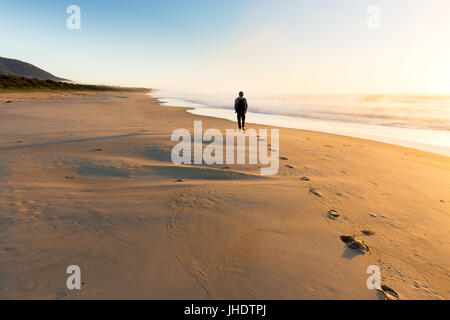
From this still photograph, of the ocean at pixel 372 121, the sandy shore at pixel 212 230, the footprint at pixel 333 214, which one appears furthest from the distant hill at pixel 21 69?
the footprint at pixel 333 214

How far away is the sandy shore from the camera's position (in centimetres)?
214

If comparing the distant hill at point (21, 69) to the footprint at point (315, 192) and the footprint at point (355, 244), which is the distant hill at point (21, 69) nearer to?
the footprint at point (315, 192)

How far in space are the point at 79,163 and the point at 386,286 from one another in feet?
19.1

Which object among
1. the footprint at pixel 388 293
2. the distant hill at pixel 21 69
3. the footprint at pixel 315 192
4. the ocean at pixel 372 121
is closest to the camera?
the footprint at pixel 388 293

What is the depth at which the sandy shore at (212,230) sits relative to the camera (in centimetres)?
214

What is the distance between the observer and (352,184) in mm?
4789

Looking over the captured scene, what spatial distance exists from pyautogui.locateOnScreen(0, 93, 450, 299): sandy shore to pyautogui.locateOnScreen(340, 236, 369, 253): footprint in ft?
0.23

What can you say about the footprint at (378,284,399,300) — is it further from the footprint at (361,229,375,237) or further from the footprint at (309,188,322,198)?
the footprint at (309,188,322,198)

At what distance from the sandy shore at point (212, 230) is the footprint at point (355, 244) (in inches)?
Answer: 2.8

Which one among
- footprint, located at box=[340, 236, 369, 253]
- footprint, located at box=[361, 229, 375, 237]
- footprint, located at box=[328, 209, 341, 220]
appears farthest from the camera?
footprint, located at box=[328, 209, 341, 220]

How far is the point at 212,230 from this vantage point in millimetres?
2939

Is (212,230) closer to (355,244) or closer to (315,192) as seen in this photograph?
(355,244)

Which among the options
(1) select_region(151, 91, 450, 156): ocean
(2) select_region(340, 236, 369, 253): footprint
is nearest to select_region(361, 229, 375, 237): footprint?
(2) select_region(340, 236, 369, 253): footprint
